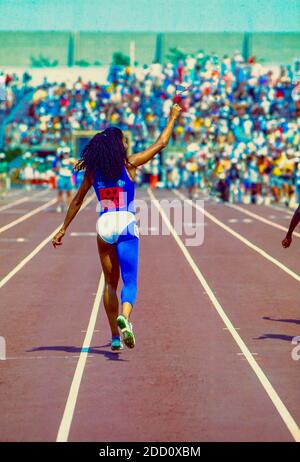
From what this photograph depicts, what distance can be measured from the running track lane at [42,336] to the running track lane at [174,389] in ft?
0.74

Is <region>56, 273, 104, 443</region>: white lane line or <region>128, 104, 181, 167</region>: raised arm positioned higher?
<region>128, 104, 181, 167</region>: raised arm

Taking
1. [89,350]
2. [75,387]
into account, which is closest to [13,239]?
[89,350]

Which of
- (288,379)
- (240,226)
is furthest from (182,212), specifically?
(288,379)

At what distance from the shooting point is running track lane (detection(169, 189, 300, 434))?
414 inches

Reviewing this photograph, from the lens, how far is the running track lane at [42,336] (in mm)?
8656

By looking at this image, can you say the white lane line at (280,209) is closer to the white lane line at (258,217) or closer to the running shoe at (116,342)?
the white lane line at (258,217)

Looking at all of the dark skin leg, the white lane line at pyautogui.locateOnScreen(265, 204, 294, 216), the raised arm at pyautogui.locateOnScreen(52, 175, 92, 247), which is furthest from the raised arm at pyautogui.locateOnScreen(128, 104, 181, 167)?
the white lane line at pyautogui.locateOnScreen(265, 204, 294, 216)

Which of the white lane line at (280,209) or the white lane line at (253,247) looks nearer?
→ the white lane line at (253,247)

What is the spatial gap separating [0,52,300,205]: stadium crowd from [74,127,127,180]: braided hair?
3745cm

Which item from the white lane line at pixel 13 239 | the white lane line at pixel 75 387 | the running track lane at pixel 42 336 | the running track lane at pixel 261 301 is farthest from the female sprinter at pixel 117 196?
the white lane line at pixel 13 239

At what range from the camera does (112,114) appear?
226 feet

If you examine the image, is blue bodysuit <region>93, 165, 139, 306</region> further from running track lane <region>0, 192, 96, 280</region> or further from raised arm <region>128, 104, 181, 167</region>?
running track lane <region>0, 192, 96, 280</region>
